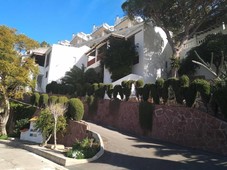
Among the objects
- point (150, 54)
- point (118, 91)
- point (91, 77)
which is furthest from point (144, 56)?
point (118, 91)

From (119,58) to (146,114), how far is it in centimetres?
1303

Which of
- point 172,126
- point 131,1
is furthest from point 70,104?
point 131,1

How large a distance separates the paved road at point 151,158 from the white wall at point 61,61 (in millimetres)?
24841

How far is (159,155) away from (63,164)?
4590 mm

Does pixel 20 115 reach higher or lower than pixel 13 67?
lower

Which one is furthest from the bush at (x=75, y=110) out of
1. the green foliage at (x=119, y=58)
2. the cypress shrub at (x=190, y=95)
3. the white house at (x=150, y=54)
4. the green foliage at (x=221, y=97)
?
the green foliage at (x=119, y=58)

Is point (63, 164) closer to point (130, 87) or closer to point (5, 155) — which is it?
point (5, 155)

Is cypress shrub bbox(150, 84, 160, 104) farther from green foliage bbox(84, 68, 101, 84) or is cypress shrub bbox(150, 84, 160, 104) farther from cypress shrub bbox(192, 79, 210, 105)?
green foliage bbox(84, 68, 101, 84)

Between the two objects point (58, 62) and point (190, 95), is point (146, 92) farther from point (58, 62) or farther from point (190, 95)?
point (58, 62)

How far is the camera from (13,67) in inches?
910

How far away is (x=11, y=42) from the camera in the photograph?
Answer: 2372 cm

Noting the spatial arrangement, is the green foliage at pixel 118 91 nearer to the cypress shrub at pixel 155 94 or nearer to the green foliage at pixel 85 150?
the cypress shrub at pixel 155 94

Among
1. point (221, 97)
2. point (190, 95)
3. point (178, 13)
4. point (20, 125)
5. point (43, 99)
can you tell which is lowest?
point (20, 125)

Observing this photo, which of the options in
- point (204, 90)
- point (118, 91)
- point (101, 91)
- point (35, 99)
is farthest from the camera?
point (35, 99)
